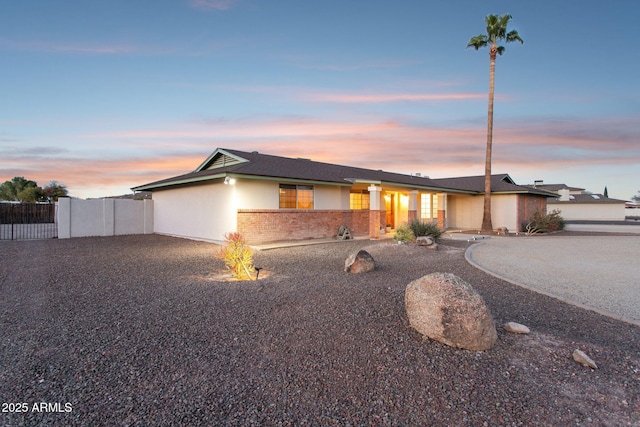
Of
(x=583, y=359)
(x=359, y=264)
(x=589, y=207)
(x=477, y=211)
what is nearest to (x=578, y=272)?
(x=359, y=264)

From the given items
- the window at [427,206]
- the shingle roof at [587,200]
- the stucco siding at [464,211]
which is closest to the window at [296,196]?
the window at [427,206]

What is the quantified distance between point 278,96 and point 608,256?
45.1 ft

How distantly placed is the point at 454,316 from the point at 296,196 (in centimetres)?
1204

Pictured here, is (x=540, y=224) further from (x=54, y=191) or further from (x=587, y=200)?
(x=54, y=191)

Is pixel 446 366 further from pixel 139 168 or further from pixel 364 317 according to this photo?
pixel 139 168

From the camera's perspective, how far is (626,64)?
13.3 meters

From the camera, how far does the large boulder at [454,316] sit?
3.50 m

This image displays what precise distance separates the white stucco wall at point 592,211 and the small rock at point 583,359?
138ft

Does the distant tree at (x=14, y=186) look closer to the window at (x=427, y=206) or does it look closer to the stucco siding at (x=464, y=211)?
the window at (x=427, y=206)

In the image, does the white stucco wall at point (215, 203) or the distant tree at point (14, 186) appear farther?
the distant tree at point (14, 186)

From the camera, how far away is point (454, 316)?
354 cm

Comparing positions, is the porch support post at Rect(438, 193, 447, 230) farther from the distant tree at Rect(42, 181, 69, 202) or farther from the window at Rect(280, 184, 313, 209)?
the distant tree at Rect(42, 181, 69, 202)

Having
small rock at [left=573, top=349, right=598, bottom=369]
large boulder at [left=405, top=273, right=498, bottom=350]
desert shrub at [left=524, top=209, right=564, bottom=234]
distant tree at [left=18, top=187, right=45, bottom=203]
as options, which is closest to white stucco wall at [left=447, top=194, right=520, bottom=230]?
desert shrub at [left=524, top=209, right=564, bottom=234]

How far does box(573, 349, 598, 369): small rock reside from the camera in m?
3.18
